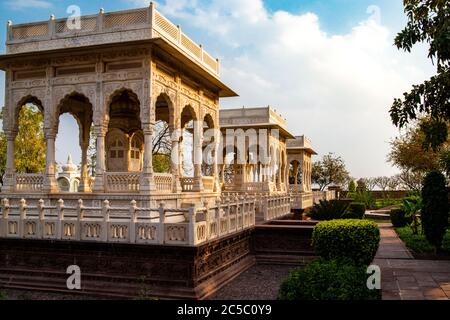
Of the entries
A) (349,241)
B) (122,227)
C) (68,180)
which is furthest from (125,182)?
(68,180)

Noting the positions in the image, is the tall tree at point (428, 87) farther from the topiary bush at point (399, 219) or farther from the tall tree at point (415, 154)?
the tall tree at point (415, 154)

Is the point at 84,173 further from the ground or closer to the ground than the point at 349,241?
further from the ground

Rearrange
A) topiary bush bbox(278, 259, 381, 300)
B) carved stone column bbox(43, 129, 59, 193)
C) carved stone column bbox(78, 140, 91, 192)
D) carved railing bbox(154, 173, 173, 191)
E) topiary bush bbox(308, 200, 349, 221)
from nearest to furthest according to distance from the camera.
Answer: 1. topiary bush bbox(278, 259, 381, 300)
2. carved railing bbox(154, 173, 173, 191)
3. carved stone column bbox(43, 129, 59, 193)
4. carved stone column bbox(78, 140, 91, 192)
5. topiary bush bbox(308, 200, 349, 221)

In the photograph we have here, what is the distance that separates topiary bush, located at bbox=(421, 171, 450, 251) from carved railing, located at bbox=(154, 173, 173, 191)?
807 centimetres

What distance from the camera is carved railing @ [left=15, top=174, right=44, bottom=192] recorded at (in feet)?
45.2

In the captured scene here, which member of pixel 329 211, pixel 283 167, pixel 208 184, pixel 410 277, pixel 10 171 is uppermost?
pixel 283 167

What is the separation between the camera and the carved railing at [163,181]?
13148 millimetres

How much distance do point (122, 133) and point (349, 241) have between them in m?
10.5

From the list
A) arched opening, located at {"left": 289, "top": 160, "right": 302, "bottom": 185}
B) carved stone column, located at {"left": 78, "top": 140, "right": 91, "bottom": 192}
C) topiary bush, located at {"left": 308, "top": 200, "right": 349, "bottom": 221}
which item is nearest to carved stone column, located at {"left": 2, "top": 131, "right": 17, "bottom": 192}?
carved stone column, located at {"left": 78, "top": 140, "right": 91, "bottom": 192}

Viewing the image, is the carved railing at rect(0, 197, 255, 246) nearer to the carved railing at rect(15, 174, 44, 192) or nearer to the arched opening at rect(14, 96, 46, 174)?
the carved railing at rect(15, 174, 44, 192)

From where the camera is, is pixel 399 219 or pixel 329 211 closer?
pixel 329 211

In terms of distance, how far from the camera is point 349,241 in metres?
9.55

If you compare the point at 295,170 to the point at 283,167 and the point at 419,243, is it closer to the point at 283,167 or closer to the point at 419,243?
the point at 283,167
